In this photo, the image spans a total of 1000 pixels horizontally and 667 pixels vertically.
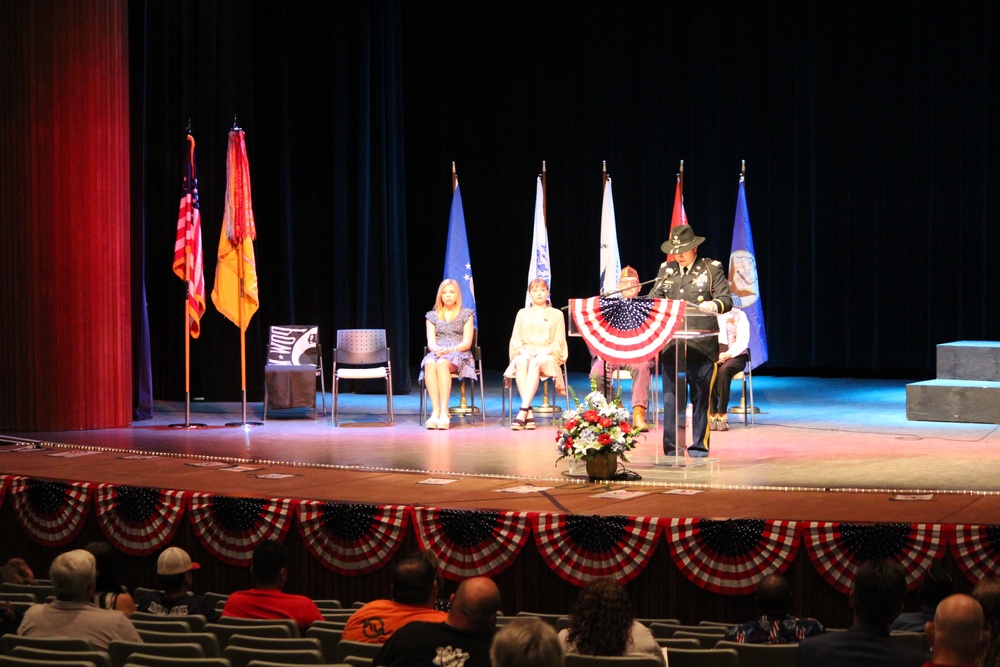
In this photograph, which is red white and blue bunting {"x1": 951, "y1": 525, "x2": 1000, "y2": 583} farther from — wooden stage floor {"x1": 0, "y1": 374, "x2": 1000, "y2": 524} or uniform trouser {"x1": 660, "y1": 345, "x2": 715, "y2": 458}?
uniform trouser {"x1": 660, "y1": 345, "x2": 715, "y2": 458}

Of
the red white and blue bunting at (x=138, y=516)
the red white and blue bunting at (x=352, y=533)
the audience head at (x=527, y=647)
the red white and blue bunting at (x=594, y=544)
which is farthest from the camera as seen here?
the red white and blue bunting at (x=138, y=516)

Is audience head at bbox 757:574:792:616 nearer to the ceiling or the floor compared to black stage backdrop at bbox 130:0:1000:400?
nearer to the floor

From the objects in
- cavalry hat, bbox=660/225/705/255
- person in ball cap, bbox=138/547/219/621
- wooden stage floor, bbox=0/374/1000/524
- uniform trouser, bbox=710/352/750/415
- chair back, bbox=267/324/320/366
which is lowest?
person in ball cap, bbox=138/547/219/621

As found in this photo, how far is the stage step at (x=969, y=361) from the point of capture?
966 centimetres

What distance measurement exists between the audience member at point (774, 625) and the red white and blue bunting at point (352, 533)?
2.11 m

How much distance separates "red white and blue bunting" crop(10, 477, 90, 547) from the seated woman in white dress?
12.0ft

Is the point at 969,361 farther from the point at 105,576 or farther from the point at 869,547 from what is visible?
the point at 105,576

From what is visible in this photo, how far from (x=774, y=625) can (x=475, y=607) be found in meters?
1.14

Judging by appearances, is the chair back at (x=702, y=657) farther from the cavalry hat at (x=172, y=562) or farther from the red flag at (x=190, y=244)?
the red flag at (x=190, y=244)

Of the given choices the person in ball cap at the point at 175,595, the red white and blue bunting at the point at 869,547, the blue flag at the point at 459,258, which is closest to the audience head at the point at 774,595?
the red white and blue bunting at the point at 869,547

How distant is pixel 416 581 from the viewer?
364 centimetres

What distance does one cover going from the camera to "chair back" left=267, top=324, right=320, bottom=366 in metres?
10.3

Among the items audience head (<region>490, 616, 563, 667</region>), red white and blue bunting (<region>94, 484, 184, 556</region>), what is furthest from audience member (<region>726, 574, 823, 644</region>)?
red white and blue bunting (<region>94, 484, 184, 556</region>)

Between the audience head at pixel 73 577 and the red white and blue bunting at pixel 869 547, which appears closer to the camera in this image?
the audience head at pixel 73 577
